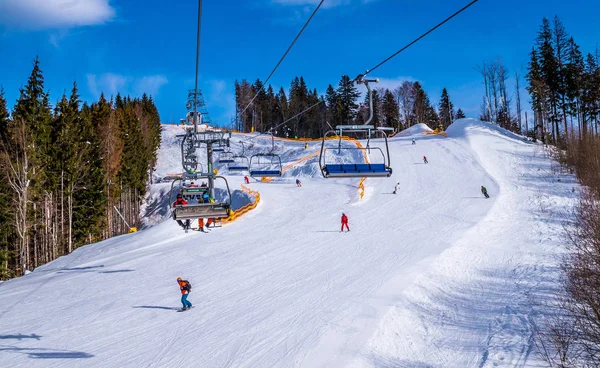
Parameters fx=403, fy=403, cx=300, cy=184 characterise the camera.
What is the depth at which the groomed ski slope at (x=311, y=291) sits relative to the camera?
11578 millimetres

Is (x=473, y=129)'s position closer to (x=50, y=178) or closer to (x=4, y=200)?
(x=50, y=178)

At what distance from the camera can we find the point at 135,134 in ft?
154

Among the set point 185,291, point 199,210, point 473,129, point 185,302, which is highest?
point 473,129

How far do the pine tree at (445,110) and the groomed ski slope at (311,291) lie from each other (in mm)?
68451

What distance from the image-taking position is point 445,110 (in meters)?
99.0

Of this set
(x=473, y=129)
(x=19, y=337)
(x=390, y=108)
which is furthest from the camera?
(x=390, y=108)

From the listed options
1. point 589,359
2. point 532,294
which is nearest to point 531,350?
point 589,359

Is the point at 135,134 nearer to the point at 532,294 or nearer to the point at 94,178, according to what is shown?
the point at 94,178

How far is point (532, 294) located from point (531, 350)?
16.1 feet

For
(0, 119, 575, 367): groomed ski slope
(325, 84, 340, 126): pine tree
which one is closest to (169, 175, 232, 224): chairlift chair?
(0, 119, 575, 367): groomed ski slope

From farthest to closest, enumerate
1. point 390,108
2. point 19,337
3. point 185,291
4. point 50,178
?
1. point 390,108
2. point 50,178
3. point 185,291
4. point 19,337

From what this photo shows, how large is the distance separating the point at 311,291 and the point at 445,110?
9320 centimetres

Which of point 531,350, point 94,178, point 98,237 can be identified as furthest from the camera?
point 98,237

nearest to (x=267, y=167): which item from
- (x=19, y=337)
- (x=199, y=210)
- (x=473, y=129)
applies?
(x=473, y=129)
